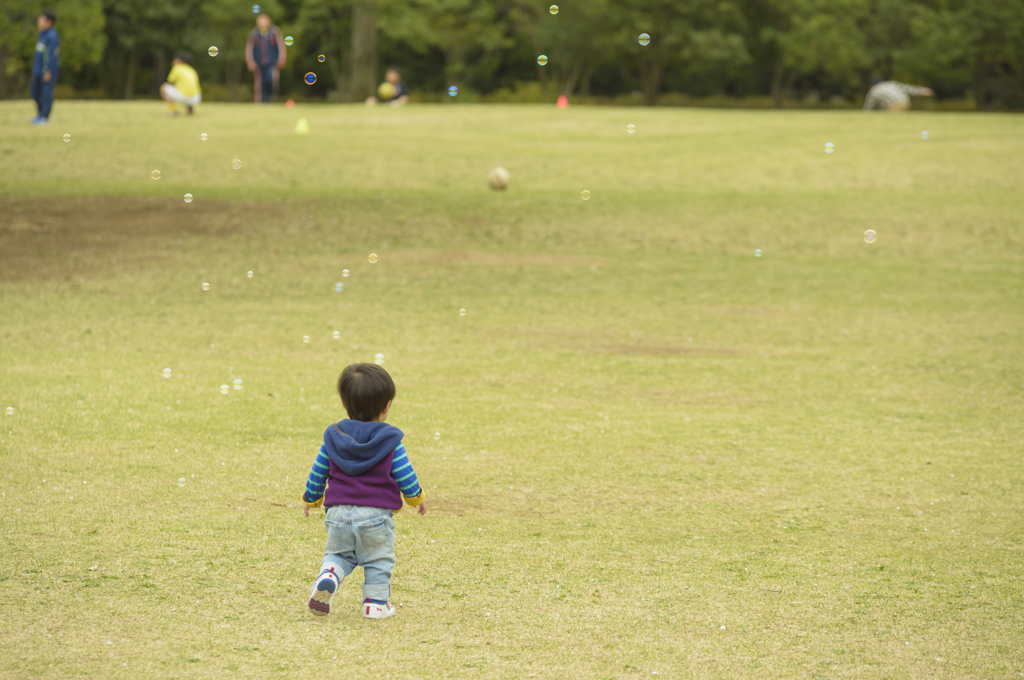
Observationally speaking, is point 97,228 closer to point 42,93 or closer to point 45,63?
point 45,63

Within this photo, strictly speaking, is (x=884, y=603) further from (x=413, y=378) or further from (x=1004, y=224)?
(x=1004, y=224)

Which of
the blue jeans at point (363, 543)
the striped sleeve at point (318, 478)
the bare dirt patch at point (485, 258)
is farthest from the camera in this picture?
the bare dirt patch at point (485, 258)

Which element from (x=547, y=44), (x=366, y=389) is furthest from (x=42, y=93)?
(x=547, y=44)

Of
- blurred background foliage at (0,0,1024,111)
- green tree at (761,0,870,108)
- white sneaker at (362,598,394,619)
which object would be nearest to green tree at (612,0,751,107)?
Answer: blurred background foliage at (0,0,1024,111)

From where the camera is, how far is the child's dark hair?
4.89m

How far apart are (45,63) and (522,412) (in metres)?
16.9

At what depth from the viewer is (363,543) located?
16.3 feet

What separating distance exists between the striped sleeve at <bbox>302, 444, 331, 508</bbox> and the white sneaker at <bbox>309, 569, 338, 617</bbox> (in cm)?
40

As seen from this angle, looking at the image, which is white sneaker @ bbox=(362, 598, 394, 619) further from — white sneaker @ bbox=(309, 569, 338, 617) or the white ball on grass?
the white ball on grass

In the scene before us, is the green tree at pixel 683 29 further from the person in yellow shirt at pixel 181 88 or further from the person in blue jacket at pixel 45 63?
the person in blue jacket at pixel 45 63

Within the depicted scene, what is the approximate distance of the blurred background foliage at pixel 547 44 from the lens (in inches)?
2115

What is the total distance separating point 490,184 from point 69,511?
53.4 feet

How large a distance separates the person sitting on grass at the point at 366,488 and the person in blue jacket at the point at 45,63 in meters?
18.7

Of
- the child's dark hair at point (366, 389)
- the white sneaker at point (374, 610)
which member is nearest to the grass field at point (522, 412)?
the white sneaker at point (374, 610)
